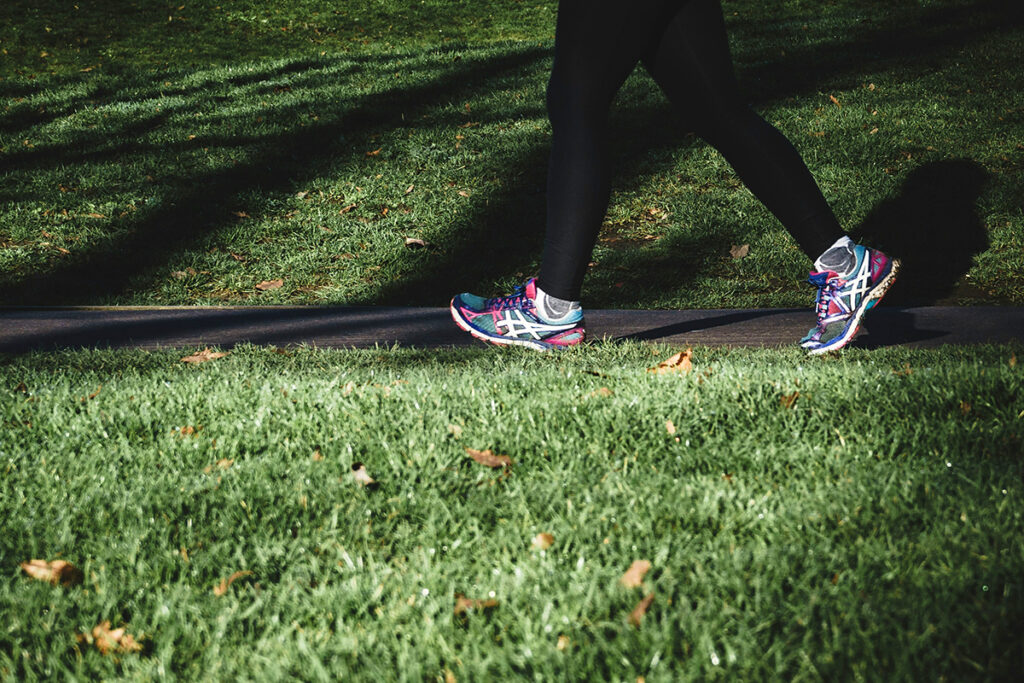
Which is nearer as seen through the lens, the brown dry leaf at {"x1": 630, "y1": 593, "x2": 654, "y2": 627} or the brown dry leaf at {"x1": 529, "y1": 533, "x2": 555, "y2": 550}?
the brown dry leaf at {"x1": 630, "y1": 593, "x2": 654, "y2": 627}

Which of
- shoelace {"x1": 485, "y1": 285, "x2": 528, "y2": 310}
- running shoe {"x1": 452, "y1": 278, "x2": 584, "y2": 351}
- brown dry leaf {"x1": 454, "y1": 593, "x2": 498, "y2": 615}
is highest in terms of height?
brown dry leaf {"x1": 454, "y1": 593, "x2": 498, "y2": 615}

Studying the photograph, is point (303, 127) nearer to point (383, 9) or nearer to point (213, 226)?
point (213, 226)

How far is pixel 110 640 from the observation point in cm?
152

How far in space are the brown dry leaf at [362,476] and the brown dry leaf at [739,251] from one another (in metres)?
3.73

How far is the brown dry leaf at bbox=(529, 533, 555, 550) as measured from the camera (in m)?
1.75

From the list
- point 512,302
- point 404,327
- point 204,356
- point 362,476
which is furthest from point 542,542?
point 404,327

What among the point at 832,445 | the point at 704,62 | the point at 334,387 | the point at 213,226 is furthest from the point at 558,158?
the point at 213,226

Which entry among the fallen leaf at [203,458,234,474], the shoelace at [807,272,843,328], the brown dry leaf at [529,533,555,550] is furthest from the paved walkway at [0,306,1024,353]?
the brown dry leaf at [529,533,555,550]

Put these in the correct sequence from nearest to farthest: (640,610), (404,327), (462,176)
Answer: (640,610)
(404,327)
(462,176)

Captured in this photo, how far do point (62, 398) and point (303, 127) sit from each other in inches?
222

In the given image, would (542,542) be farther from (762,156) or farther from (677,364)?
(762,156)

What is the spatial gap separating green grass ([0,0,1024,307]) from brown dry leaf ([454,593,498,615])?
355 centimetres

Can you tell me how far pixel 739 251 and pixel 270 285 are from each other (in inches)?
113

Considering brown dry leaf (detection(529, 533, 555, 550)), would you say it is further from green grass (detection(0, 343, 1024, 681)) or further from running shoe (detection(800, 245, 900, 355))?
running shoe (detection(800, 245, 900, 355))
